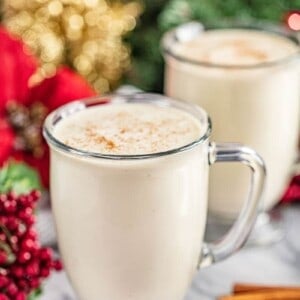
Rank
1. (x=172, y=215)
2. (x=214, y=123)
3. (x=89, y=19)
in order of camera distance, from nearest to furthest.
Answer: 1. (x=172, y=215)
2. (x=214, y=123)
3. (x=89, y=19)

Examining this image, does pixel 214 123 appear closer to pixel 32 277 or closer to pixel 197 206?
pixel 197 206

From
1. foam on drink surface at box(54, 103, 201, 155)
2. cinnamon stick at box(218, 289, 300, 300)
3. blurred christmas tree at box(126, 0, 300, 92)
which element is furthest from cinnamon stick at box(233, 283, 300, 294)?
blurred christmas tree at box(126, 0, 300, 92)

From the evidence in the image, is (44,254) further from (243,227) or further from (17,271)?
(243,227)

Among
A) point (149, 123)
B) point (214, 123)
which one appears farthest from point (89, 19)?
point (149, 123)

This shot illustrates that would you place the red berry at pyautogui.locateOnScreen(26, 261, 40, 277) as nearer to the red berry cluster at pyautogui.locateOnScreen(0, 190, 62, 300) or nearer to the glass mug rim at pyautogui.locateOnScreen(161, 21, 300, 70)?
the red berry cluster at pyautogui.locateOnScreen(0, 190, 62, 300)

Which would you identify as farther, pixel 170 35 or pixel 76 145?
pixel 170 35

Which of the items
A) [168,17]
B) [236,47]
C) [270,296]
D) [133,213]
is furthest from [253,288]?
[168,17]
